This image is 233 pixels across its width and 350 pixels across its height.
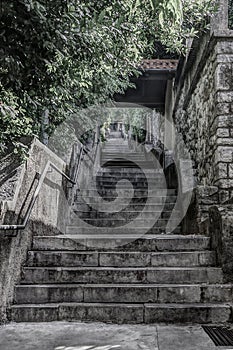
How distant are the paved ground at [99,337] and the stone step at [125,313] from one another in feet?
0.29

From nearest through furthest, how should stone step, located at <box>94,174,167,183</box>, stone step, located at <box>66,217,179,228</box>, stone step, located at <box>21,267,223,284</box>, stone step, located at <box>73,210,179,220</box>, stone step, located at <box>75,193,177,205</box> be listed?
stone step, located at <box>21,267,223,284</box>, stone step, located at <box>66,217,179,228</box>, stone step, located at <box>73,210,179,220</box>, stone step, located at <box>75,193,177,205</box>, stone step, located at <box>94,174,167,183</box>

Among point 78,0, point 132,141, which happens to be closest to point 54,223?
point 78,0

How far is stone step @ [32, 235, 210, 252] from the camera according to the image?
384cm

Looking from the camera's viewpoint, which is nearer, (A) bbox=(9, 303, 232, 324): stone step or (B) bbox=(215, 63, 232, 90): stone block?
(A) bbox=(9, 303, 232, 324): stone step

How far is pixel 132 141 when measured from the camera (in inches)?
627

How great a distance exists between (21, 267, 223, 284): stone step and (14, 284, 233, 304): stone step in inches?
5.9

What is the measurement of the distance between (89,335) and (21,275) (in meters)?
1.05

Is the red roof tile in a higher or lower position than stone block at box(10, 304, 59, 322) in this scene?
higher

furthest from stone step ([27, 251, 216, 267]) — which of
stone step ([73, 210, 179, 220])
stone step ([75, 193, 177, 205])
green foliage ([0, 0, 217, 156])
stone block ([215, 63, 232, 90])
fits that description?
stone step ([75, 193, 177, 205])

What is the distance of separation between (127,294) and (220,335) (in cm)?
85

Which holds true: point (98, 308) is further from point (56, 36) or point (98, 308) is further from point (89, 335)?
point (56, 36)

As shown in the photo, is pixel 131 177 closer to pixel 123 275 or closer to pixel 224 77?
pixel 224 77

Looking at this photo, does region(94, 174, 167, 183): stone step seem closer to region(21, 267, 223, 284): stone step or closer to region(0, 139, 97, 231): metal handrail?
region(0, 139, 97, 231): metal handrail

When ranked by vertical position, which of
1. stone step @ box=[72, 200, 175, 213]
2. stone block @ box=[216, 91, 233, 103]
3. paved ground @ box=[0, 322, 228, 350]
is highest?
stone block @ box=[216, 91, 233, 103]
